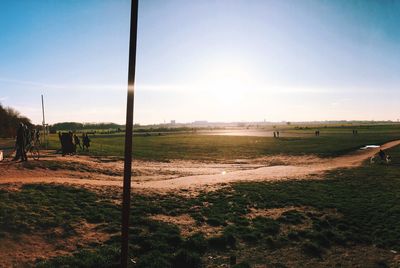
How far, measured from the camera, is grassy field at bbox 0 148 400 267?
9.59 m

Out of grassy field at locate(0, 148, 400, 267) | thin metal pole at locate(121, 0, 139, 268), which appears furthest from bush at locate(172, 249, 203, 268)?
thin metal pole at locate(121, 0, 139, 268)

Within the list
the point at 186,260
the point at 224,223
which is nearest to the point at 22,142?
the point at 224,223

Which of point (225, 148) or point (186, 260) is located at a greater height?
point (225, 148)

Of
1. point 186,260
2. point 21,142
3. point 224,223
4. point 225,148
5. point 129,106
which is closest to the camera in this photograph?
point 129,106

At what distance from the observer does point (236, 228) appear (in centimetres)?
1185

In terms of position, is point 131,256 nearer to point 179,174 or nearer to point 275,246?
point 275,246

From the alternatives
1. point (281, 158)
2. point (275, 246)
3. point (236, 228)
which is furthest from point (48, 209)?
point (281, 158)

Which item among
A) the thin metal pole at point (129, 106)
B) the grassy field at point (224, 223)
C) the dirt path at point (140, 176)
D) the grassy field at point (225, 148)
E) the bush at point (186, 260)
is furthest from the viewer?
the grassy field at point (225, 148)

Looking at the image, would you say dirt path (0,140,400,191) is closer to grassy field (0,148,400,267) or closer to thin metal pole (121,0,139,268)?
grassy field (0,148,400,267)

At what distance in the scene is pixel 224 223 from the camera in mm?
12375

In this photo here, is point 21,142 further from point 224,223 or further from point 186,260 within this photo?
point 186,260

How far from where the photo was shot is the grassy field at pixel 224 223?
377 inches

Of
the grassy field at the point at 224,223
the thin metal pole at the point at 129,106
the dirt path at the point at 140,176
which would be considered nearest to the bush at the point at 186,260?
the grassy field at the point at 224,223

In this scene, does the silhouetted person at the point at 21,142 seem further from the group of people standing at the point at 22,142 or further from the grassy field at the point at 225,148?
the grassy field at the point at 225,148
